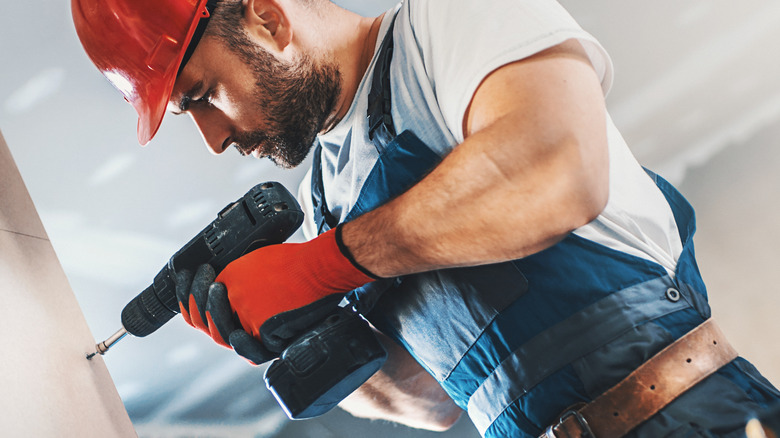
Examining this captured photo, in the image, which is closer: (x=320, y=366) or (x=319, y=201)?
(x=320, y=366)

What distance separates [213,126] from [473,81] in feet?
2.07

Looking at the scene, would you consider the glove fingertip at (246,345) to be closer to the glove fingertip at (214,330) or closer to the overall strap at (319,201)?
the glove fingertip at (214,330)

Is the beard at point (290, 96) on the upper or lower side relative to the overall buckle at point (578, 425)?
upper

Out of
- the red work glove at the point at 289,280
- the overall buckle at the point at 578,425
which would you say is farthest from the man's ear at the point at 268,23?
the overall buckle at the point at 578,425

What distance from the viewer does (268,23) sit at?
99 cm

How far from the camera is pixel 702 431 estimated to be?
2.28 feet

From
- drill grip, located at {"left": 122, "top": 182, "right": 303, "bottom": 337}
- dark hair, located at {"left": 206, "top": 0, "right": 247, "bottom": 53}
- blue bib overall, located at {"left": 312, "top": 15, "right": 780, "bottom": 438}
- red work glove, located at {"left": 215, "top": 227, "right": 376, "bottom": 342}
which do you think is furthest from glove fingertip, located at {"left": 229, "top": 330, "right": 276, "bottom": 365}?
dark hair, located at {"left": 206, "top": 0, "right": 247, "bottom": 53}

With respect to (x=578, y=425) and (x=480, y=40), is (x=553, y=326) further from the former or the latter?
(x=480, y=40)

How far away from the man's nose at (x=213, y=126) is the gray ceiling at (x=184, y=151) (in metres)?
0.31

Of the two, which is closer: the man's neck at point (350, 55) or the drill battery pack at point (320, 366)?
the drill battery pack at point (320, 366)

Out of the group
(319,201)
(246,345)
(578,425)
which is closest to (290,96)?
(319,201)

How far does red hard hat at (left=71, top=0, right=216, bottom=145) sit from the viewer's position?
36.1 inches

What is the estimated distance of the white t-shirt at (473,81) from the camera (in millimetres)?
685

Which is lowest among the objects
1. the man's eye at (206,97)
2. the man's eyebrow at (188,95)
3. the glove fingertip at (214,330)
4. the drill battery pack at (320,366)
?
the drill battery pack at (320,366)
